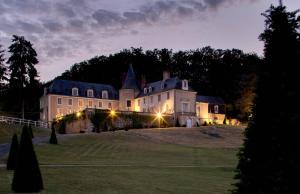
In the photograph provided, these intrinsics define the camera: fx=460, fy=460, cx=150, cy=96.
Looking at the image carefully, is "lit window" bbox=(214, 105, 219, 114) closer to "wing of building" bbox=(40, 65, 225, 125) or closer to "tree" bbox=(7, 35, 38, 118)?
"wing of building" bbox=(40, 65, 225, 125)

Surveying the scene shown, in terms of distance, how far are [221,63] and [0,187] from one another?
9402 centimetres

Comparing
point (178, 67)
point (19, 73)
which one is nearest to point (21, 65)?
point (19, 73)

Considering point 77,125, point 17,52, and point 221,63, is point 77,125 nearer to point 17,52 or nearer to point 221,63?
point 17,52

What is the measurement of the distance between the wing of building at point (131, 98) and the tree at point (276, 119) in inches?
2304

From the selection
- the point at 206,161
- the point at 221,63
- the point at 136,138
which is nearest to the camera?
the point at 206,161

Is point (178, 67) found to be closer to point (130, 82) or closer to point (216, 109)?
point (216, 109)

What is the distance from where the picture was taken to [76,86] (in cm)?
7544

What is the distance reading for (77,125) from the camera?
61.8 meters

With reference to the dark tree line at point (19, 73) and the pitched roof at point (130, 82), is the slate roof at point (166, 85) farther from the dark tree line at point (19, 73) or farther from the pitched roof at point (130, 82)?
the dark tree line at point (19, 73)

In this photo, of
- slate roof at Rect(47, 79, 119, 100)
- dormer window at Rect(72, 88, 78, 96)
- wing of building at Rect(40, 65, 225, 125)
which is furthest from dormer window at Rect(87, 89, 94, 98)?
dormer window at Rect(72, 88, 78, 96)

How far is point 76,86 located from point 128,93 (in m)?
8.66

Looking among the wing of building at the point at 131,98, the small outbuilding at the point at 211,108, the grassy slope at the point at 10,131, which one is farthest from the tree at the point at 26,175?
the small outbuilding at the point at 211,108

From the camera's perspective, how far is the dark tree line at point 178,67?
320ft

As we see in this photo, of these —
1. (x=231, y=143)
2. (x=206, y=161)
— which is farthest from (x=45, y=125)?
(x=206, y=161)
